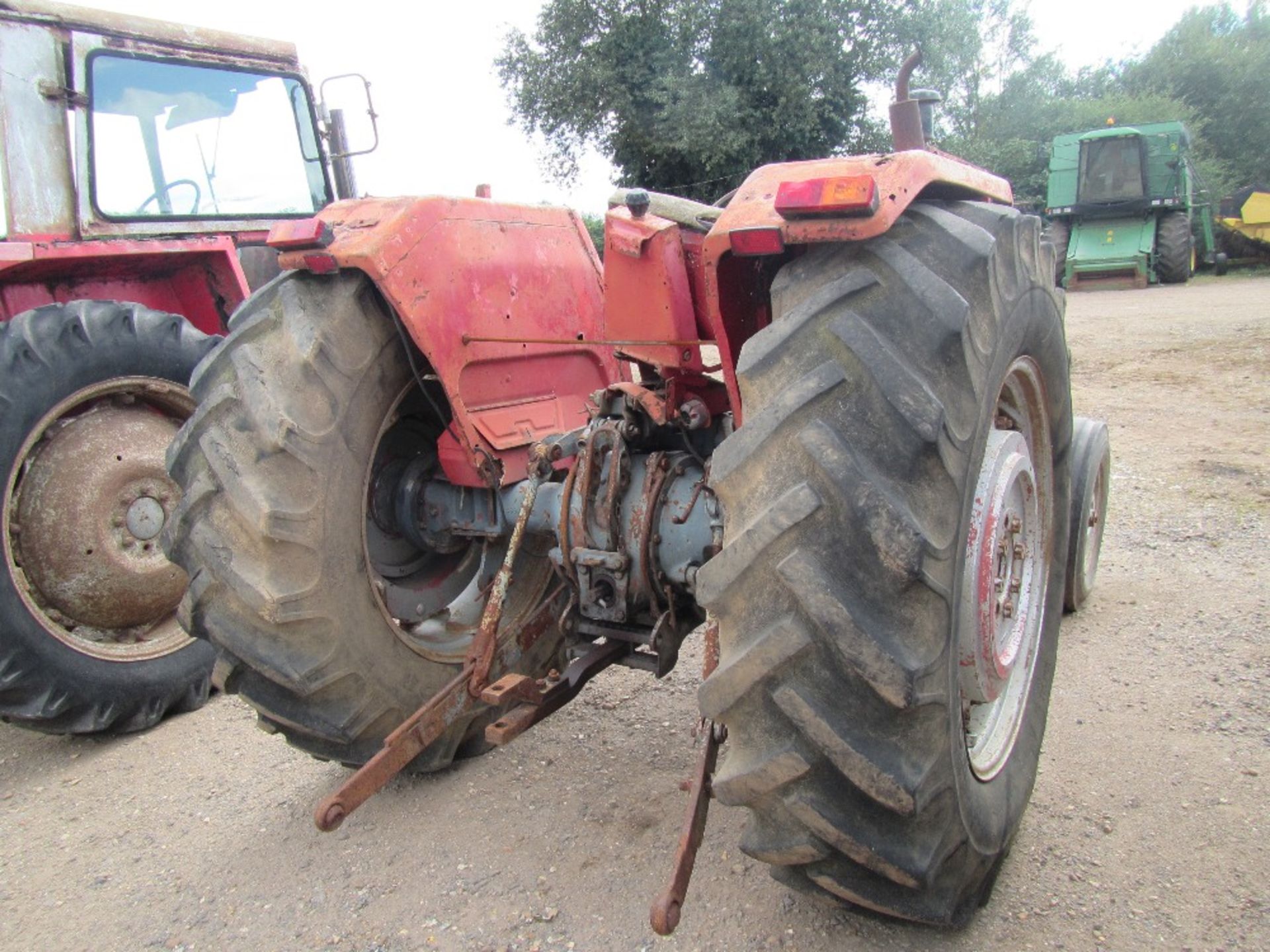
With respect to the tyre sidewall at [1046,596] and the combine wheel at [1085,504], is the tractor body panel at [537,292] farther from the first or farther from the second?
the combine wheel at [1085,504]

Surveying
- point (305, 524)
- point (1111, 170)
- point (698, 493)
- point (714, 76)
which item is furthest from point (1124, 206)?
point (305, 524)

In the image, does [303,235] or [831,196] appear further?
[303,235]

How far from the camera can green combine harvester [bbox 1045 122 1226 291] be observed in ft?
53.8

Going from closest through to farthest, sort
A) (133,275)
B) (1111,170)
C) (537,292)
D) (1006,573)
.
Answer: (1006,573) → (537,292) → (133,275) → (1111,170)

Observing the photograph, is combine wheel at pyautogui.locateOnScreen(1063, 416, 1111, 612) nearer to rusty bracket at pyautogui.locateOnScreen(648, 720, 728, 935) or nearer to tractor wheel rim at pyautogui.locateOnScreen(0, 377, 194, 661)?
rusty bracket at pyautogui.locateOnScreen(648, 720, 728, 935)

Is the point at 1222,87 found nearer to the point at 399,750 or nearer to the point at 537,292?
the point at 537,292

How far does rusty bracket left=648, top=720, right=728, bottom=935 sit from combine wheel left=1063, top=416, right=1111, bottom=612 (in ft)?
6.10

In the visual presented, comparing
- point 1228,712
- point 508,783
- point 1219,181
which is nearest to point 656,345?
point 508,783

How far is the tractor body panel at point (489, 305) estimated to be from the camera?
2457 millimetres

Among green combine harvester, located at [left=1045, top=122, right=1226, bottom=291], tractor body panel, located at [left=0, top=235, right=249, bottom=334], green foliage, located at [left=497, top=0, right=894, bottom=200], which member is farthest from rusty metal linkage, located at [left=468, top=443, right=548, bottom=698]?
green foliage, located at [left=497, top=0, right=894, bottom=200]

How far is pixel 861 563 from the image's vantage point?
152 cm

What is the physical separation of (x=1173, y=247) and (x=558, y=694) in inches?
680

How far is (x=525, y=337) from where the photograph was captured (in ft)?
9.14

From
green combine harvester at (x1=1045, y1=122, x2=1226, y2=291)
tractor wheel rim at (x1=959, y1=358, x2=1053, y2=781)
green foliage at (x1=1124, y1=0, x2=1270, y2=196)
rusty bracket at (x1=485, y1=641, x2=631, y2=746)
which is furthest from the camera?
green foliage at (x1=1124, y1=0, x2=1270, y2=196)
